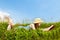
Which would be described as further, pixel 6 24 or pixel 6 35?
pixel 6 24

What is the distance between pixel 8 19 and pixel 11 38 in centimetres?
239

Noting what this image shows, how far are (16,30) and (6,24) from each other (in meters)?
2.78

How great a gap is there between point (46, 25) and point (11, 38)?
3145 millimetres

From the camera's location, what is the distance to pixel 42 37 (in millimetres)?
10195

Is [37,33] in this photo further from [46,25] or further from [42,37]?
[46,25]

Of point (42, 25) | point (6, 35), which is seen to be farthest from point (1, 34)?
point (42, 25)

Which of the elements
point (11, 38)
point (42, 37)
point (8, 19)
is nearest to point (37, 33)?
point (42, 37)

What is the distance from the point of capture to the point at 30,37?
10070 mm

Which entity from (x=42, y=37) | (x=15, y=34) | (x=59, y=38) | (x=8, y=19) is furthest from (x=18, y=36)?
(x=8, y=19)

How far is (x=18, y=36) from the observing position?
32.9 feet

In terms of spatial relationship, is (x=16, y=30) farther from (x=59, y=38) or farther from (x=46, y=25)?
(x=46, y=25)

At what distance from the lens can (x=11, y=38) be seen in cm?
1007

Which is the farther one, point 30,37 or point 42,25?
point 42,25

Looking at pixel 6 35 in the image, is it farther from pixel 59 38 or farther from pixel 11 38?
pixel 59 38
